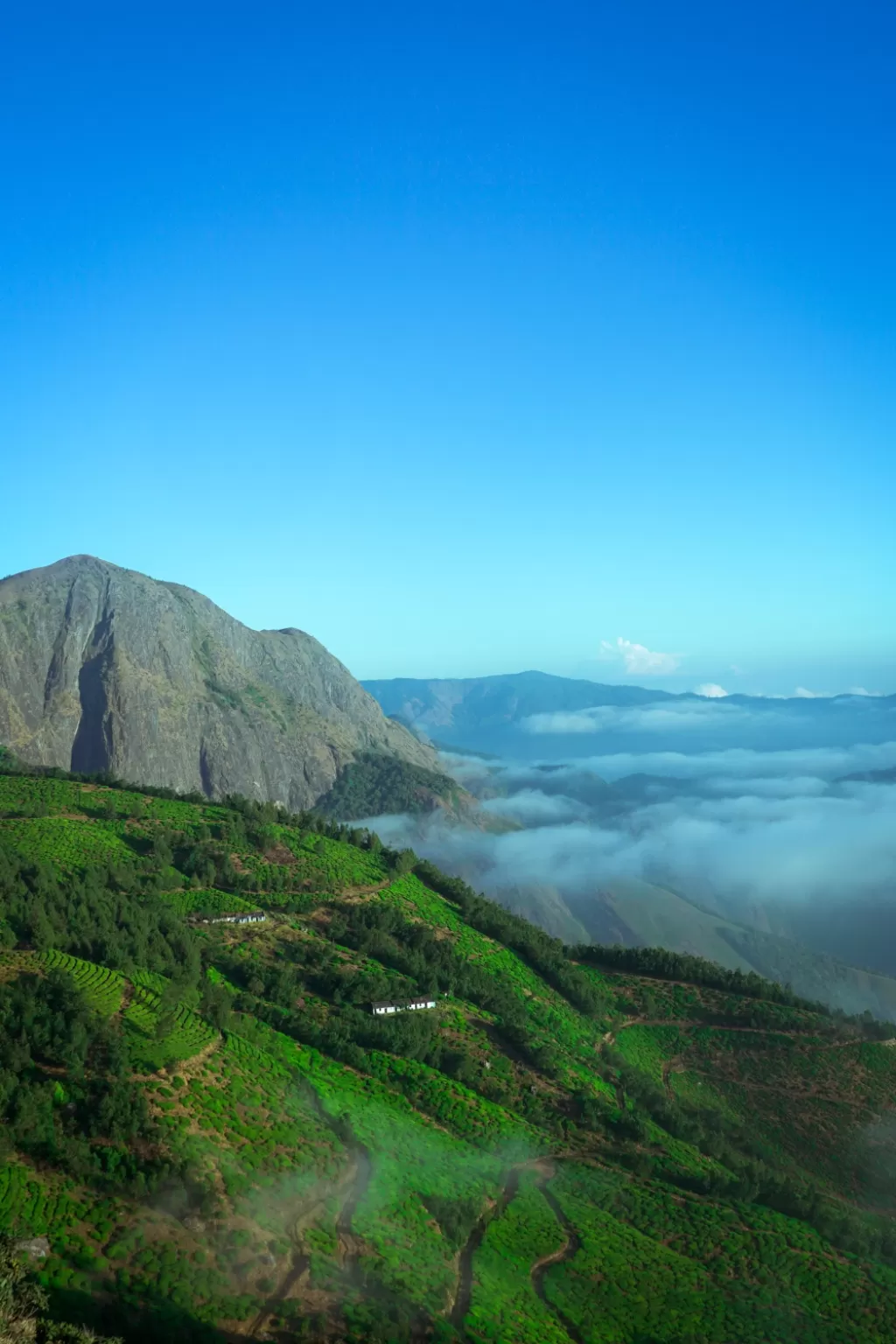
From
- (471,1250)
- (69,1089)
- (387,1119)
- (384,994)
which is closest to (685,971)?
(384,994)

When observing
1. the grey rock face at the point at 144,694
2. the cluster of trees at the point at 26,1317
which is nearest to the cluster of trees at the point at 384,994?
the cluster of trees at the point at 26,1317

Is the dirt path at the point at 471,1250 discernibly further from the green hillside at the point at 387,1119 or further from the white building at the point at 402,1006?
the white building at the point at 402,1006

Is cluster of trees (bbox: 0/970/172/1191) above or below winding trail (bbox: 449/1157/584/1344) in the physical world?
above

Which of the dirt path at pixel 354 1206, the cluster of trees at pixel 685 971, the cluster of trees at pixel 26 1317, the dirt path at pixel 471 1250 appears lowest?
the cluster of trees at pixel 685 971

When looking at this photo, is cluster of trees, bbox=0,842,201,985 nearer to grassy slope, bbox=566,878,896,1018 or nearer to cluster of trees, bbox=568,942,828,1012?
cluster of trees, bbox=568,942,828,1012

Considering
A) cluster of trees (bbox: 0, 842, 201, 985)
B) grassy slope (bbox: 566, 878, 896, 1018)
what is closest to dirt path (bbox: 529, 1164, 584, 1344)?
cluster of trees (bbox: 0, 842, 201, 985)

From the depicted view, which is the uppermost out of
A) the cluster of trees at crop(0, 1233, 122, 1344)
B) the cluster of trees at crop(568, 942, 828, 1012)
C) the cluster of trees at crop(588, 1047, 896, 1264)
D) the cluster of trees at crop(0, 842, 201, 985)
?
the cluster of trees at crop(0, 842, 201, 985)

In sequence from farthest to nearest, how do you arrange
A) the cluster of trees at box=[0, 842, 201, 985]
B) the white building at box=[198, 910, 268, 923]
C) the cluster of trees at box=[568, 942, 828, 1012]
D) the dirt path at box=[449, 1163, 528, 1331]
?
the cluster of trees at box=[568, 942, 828, 1012] → the white building at box=[198, 910, 268, 923] → the cluster of trees at box=[0, 842, 201, 985] → the dirt path at box=[449, 1163, 528, 1331]
